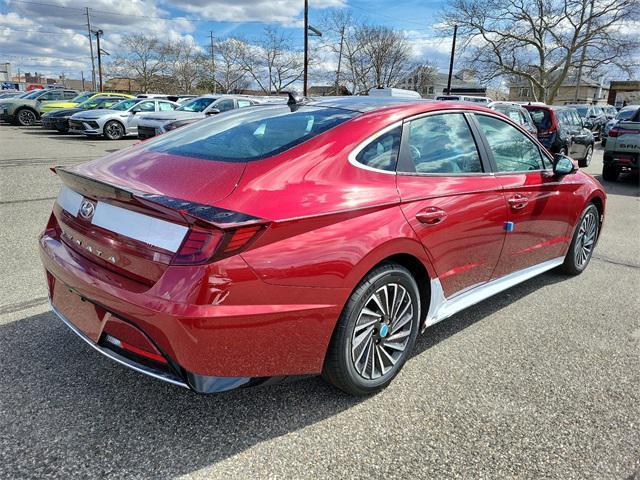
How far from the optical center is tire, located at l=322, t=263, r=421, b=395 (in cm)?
247

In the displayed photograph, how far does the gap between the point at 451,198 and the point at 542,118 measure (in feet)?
36.3

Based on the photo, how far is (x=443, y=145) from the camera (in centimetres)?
316

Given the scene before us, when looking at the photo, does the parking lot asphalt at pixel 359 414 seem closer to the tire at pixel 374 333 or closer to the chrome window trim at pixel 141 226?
the tire at pixel 374 333

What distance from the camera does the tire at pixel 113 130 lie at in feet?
55.1

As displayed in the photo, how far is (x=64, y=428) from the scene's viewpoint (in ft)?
7.75

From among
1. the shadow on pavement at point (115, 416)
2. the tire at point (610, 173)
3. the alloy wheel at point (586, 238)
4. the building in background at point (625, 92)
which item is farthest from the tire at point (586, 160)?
the building in background at point (625, 92)

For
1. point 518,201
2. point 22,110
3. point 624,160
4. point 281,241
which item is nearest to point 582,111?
point 624,160

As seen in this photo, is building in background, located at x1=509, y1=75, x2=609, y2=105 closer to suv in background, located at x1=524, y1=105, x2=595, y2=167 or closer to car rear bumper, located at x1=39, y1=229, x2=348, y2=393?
suv in background, located at x1=524, y1=105, x2=595, y2=167

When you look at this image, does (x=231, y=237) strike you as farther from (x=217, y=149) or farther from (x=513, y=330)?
(x=513, y=330)

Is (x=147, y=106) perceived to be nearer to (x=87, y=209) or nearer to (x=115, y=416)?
(x=87, y=209)

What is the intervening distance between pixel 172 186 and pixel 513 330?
8.88ft

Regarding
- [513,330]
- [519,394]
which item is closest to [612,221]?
[513,330]

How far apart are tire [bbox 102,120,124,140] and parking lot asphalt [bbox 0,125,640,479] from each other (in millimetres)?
14411

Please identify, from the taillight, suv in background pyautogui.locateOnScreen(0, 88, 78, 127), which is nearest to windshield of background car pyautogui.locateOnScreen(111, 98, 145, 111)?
suv in background pyautogui.locateOnScreen(0, 88, 78, 127)
